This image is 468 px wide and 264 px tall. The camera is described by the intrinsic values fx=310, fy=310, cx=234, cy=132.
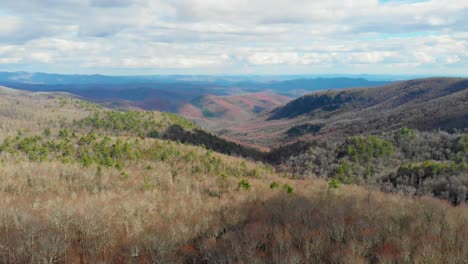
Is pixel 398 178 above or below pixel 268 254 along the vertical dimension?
below

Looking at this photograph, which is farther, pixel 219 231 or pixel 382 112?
pixel 382 112

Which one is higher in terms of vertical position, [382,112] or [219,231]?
[219,231]

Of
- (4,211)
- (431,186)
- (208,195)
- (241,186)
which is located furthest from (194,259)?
(431,186)

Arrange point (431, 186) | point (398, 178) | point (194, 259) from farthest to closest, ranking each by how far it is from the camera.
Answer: point (398, 178), point (431, 186), point (194, 259)

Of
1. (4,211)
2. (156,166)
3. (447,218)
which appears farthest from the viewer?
(156,166)

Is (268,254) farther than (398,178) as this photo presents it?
No

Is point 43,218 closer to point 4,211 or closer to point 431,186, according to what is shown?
point 4,211

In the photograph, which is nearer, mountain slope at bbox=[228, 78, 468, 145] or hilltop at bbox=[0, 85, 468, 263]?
hilltop at bbox=[0, 85, 468, 263]
